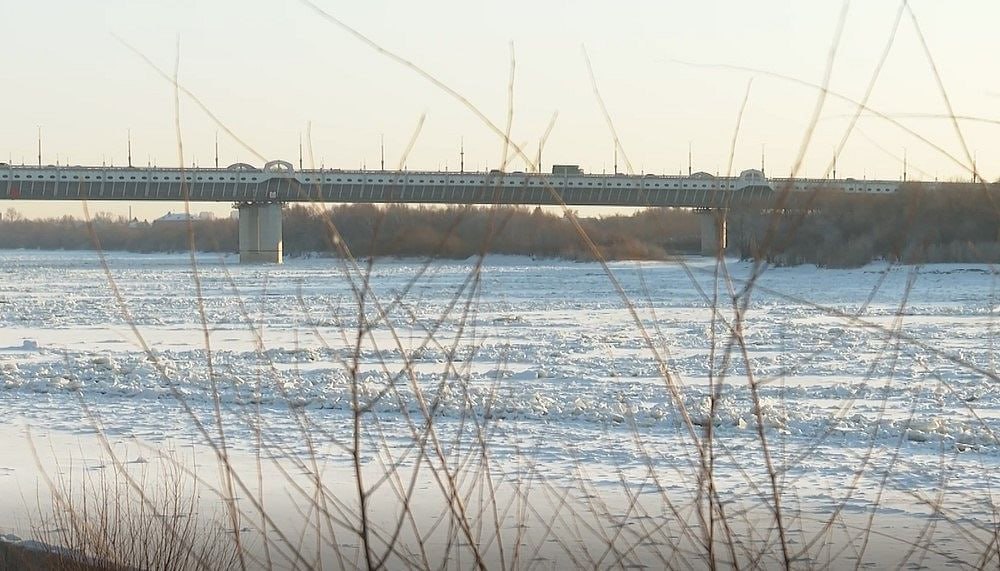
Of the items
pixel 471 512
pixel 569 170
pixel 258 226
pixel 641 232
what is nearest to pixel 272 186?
pixel 258 226

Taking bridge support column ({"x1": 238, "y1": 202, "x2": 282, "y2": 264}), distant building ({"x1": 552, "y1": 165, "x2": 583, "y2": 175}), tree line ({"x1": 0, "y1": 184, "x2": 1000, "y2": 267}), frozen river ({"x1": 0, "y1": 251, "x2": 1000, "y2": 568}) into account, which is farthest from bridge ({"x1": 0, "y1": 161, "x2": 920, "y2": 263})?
frozen river ({"x1": 0, "y1": 251, "x2": 1000, "y2": 568})

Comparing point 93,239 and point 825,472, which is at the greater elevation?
point 93,239

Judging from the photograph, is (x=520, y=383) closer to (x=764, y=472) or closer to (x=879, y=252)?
(x=764, y=472)

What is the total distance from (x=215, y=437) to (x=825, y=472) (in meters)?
5.35

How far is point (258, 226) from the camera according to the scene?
101938 millimetres

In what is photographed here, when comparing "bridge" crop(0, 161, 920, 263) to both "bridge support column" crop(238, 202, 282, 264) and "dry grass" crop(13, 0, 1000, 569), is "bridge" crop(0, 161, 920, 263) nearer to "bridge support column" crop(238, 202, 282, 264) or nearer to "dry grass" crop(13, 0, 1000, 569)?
"bridge support column" crop(238, 202, 282, 264)

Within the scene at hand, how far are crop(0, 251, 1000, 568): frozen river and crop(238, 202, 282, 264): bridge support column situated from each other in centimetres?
6953

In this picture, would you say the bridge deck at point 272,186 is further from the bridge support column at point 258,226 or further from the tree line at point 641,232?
the tree line at point 641,232

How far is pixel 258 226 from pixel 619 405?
91867 mm

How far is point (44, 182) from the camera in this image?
98.9m

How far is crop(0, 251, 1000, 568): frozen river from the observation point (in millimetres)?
4219

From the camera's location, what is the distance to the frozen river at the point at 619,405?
13.8 ft

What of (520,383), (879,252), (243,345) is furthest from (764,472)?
(879,252)

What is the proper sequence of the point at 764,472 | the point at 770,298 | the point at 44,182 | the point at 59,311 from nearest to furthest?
the point at 764,472 < the point at 59,311 < the point at 770,298 < the point at 44,182
